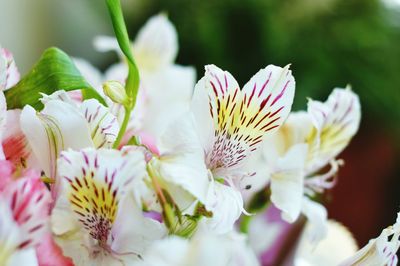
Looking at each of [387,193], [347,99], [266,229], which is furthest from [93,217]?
[387,193]

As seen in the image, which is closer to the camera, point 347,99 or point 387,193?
point 347,99

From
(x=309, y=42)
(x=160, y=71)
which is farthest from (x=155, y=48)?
(x=309, y=42)

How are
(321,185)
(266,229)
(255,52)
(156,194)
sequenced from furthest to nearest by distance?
(255,52), (266,229), (321,185), (156,194)

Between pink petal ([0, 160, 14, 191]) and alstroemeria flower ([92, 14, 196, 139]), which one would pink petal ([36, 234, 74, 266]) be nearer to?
pink petal ([0, 160, 14, 191])

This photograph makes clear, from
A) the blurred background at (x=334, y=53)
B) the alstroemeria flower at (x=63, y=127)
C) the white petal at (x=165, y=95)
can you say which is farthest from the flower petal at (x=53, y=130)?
the blurred background at (x=334, y=53)

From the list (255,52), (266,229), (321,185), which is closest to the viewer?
(321,185)

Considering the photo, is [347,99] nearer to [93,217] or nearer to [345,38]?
[93,217]
